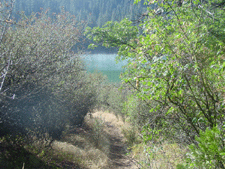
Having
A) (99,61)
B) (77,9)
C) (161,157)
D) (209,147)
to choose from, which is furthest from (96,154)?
(77,9)

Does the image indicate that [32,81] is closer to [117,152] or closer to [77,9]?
[117,152]

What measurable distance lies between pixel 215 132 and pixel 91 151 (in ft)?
23.0

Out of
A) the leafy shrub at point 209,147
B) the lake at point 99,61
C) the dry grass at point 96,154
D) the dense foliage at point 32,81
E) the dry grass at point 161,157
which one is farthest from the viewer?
the lake at point 99,61

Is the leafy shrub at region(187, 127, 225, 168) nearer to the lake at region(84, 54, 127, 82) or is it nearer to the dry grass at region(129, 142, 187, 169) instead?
the dry grass at region(129, 142, 187, 169)

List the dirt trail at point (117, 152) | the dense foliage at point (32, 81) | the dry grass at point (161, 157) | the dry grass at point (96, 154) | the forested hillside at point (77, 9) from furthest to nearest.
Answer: the forested hillside at point (77, 9) < the dirt trail at point (117, 152) < the dry grass at point (96, 154) < the dense foliage at point (32, 81) < the dry grass at point (161, 157)

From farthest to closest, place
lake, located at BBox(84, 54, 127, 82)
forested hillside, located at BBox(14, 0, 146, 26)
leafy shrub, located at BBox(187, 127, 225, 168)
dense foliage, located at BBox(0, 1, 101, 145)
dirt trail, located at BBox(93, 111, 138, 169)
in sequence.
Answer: forested hillside, located at BBox(14, 0, 146, 26), lake, located at BBox(84, 54, 127, 82), dirt trail, located at BBox(93, 111, 138, 169), dense foliage, located at BBox(0, 1, 101, 145), leafy shrub, located at BBox(187, 127, 225, 168)

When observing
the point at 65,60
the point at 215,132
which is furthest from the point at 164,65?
the point at 65,60

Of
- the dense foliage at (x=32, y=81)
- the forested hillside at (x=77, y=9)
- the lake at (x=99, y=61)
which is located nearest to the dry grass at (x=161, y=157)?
the dense foliage at (x=32, y=81)

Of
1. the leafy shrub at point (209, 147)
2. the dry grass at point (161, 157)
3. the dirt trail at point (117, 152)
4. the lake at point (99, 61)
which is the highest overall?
the lake at point (99, 61)

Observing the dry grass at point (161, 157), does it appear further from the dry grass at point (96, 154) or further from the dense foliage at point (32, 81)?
the dense foliage at point (32, 81)

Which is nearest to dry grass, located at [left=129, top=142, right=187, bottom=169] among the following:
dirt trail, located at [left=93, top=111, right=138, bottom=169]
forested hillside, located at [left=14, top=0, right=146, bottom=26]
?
dirt trail, located at [left=93, top=111, right=138, bottom=169]

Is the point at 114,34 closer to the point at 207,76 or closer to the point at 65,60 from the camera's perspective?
the point at 65,60

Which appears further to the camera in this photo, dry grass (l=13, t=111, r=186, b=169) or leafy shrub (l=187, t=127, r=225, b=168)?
dry grass (l=13, t=111, r=186, b=169)

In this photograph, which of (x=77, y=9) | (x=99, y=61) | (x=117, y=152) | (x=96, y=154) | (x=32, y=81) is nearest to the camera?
(x=32, y=81)
